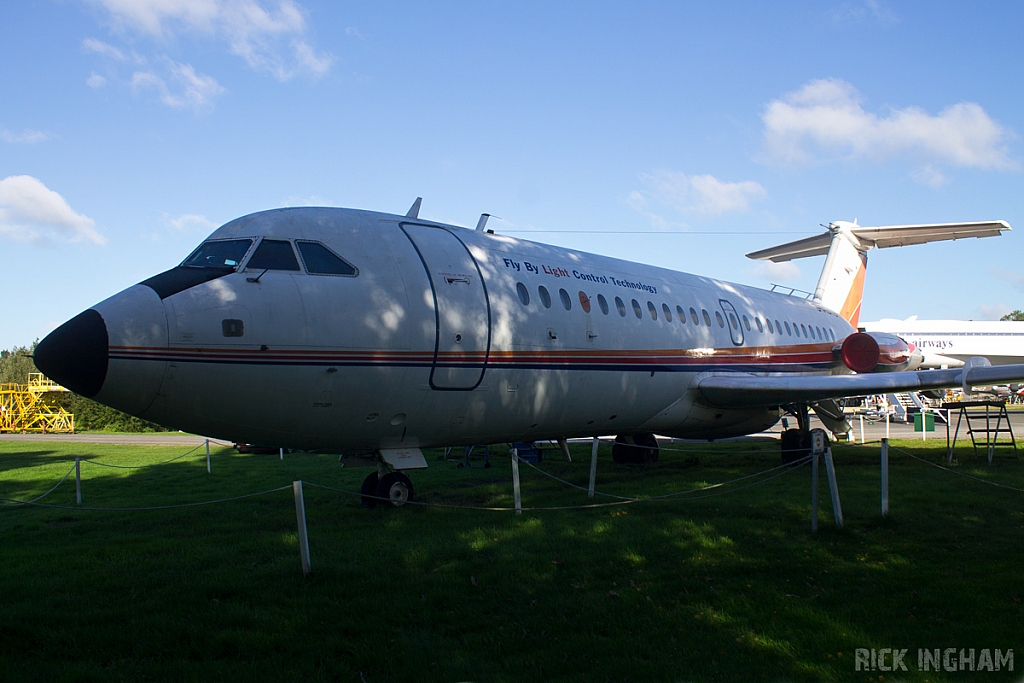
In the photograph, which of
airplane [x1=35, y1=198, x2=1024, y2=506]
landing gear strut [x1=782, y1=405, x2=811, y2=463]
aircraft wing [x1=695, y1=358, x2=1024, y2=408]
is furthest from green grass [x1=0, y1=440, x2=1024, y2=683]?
landing gear strut [x1=782, y1=405, x2=811, y2=463]

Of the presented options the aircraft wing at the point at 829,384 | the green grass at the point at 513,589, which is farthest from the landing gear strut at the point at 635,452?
the green grass at the point at 513,589

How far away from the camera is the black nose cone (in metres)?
7.11

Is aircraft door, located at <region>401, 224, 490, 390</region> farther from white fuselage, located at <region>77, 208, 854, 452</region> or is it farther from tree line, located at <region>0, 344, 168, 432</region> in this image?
tree line, located at <region>0, 344, 168, 432</region>

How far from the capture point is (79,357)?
7.11 m

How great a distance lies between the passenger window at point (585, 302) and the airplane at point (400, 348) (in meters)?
0.02

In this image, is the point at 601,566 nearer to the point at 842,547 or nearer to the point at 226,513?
the point at 842,547

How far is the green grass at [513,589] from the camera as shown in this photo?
16.0 ft

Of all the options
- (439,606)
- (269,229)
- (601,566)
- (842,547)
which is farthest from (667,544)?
(269,229)

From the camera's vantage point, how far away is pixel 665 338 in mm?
13086

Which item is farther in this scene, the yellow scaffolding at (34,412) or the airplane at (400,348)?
the yellow scaffolding at (34,412)

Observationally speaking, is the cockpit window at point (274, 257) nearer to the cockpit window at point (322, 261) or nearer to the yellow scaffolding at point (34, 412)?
the cockpit window at point (322, 261)

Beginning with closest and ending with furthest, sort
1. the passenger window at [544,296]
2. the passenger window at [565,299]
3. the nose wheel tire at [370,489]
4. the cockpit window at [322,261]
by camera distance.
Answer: the cockpit window at [322,261], the nose wheel tire at [370,489], the passenger window at [544,296], the passenger window at [565,299]

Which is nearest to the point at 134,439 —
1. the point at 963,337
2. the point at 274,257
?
the point at 274,257

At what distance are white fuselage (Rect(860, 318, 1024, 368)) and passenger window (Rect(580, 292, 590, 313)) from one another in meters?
49.0
